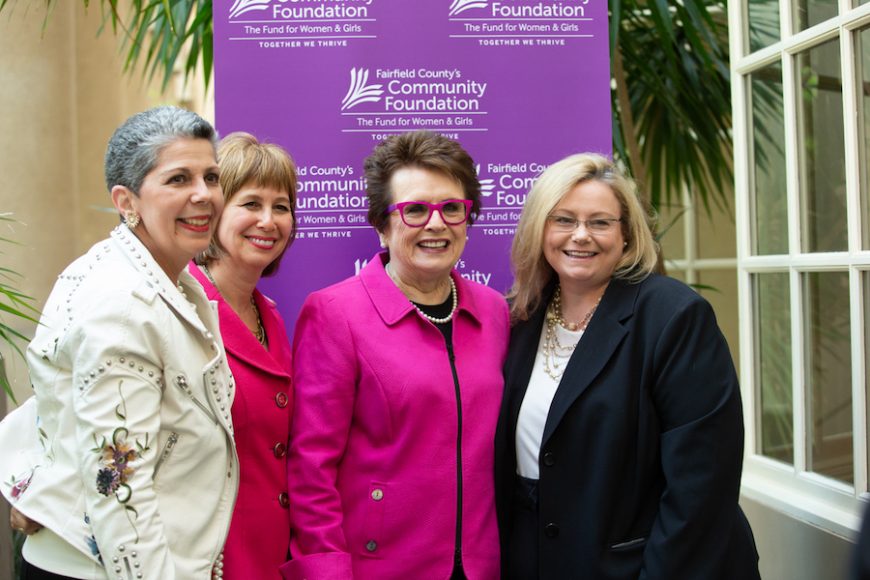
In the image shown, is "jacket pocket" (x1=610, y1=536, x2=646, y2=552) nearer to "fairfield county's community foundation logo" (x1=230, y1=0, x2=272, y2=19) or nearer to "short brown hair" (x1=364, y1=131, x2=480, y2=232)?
"short brown hair" (x1=364, y1=131, x2=480, y2=232)

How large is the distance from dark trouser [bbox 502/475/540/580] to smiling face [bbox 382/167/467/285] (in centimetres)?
65

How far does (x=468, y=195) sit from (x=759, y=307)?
131cm

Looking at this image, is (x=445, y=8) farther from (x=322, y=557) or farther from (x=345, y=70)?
(x=322, y=557)

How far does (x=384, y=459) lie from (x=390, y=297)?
18.0 inches

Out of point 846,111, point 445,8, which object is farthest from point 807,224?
point 445,8

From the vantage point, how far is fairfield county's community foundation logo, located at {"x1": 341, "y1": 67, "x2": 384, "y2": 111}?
2.98m

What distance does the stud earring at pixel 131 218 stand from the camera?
1.78 meters

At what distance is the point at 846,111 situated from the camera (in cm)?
252

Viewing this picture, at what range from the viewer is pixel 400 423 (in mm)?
2256

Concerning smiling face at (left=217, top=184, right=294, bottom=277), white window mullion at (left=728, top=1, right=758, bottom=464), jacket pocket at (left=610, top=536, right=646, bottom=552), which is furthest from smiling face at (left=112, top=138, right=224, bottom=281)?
white window mullion at (left=728, top=1, right=758, bottom=464)

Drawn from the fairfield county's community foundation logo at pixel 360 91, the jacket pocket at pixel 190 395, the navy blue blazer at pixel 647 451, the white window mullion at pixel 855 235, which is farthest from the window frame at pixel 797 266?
the jacket pocket at pixel 190 395

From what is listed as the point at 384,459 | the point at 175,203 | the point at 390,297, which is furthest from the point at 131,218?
the point at 384,459

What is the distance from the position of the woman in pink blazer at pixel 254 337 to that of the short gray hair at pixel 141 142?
48cm

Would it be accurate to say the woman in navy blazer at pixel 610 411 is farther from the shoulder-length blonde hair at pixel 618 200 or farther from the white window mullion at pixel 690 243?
the white window mullion at pixel 690 243
